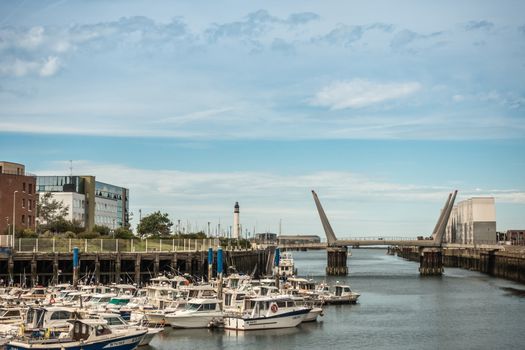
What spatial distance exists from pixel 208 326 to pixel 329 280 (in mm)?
73213

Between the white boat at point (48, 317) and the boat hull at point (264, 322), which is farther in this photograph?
the boat hull at point (264, 322)

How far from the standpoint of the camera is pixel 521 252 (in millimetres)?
144250

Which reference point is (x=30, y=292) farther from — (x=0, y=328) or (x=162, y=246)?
(x=162, y=246)

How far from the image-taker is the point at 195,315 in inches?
2601

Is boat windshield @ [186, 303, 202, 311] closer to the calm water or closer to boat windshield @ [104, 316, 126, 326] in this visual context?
the calm water

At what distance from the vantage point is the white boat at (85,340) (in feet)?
151

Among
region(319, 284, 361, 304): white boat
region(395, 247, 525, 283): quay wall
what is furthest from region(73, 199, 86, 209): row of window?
region(319, 284, 361, 304): white boat

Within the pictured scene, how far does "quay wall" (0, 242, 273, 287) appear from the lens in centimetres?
9194

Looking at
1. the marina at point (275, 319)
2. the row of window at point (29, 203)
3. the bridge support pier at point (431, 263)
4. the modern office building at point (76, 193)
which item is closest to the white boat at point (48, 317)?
the marina at point (275, 319)

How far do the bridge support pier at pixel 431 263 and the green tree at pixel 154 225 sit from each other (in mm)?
58425

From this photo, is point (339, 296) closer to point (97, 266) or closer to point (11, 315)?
point (97, 266)

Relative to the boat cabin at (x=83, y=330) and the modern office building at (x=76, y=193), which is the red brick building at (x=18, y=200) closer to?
the modern office building at (x=76, y=193)

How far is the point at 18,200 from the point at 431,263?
8334cm

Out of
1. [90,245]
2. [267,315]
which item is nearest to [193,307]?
[267,315]
